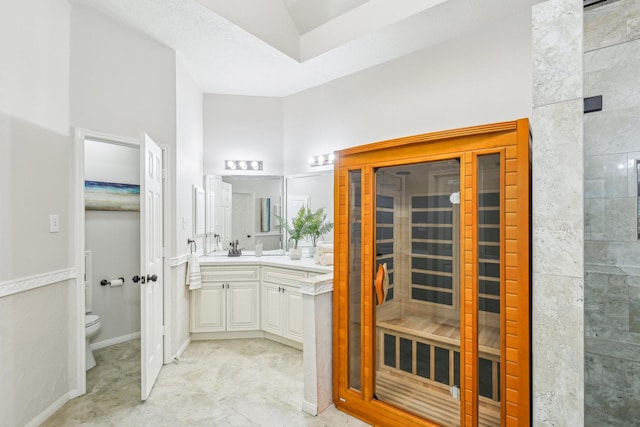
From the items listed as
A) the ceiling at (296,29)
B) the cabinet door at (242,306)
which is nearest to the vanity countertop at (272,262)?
the cabinet door at (242,306)

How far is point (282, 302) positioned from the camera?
329cm

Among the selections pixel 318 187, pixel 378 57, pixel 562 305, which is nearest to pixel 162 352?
pixel 318 187

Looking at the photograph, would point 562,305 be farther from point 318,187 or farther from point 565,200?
point 318,187

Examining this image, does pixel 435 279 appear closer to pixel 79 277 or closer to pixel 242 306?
pixel 242 306

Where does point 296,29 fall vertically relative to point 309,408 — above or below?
above

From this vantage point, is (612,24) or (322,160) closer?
(612,24)

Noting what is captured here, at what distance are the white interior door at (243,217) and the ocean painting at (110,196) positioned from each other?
3.51ft

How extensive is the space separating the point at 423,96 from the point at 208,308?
2.98 m

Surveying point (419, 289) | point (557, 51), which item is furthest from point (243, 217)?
point (557, 51)

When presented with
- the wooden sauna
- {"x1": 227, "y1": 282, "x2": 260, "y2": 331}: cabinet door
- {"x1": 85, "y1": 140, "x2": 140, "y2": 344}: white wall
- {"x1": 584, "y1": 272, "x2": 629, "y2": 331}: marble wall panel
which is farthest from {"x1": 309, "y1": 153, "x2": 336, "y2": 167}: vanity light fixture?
{"x1": 584, "y1": 272, "x2": 629, "y2": 331}: marble wall panel

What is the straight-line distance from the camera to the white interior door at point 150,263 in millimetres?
2287

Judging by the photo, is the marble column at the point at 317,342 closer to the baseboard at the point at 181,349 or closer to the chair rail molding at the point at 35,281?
the baseboard at the point at 181,349

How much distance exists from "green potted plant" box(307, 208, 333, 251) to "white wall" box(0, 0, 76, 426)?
2.14 meters

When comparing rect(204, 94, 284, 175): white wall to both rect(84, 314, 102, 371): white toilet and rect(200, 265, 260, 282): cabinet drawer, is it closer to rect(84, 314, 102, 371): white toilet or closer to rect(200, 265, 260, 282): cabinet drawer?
rect(200, 265, 260, 282): cabinet drawer
